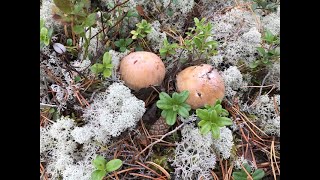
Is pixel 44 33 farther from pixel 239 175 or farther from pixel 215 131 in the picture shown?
pixel 239 175

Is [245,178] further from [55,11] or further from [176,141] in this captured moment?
[55,11]

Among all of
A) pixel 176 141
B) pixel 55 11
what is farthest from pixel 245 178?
pixel 55 11

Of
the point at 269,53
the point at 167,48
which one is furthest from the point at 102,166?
the point at 269,53

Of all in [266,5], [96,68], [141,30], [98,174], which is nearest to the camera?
[98,174]

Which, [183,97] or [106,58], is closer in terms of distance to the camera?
[183,97]

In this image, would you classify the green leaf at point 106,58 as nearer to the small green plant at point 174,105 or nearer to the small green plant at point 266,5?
the small green plant at point 174,105

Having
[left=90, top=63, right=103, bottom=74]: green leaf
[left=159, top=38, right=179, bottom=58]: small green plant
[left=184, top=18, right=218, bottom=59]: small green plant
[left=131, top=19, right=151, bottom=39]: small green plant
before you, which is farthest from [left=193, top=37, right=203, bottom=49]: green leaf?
[left=90, top=63, right=103, bottom=74]: green leaf
